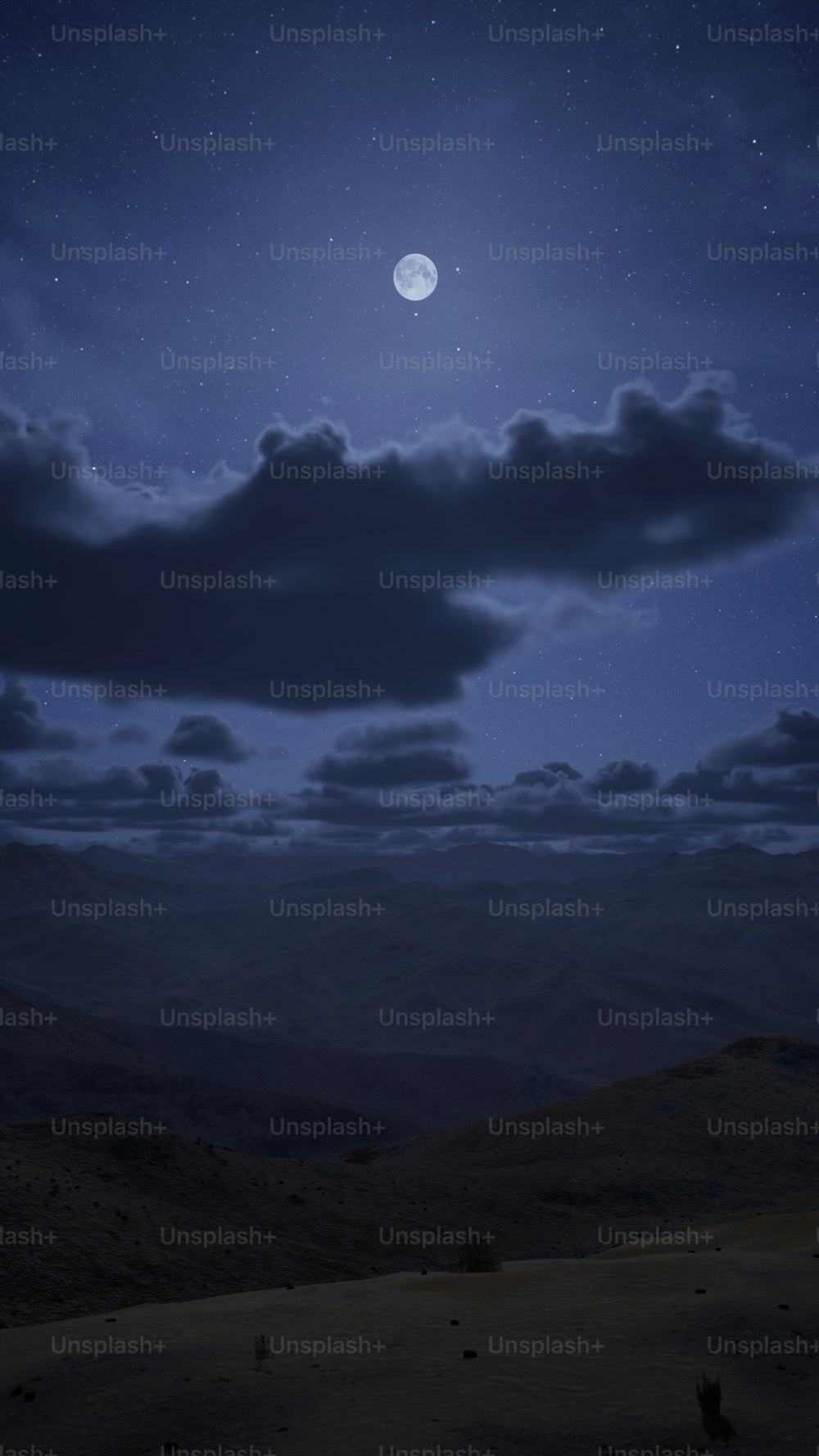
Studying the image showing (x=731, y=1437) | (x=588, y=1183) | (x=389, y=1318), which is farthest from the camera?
(x=588, y=1183)

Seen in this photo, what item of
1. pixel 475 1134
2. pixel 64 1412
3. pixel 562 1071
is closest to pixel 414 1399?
pixel 64 1412

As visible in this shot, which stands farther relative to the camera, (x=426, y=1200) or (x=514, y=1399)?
(x=426, y=1200)

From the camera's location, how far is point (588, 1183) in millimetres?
40688

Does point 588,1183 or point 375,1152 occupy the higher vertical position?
point 588,1183

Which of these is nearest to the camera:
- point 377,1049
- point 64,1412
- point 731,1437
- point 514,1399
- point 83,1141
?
point 731,1437

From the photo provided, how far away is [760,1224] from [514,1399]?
1852 centimetres

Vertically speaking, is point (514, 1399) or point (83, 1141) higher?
point (514, 1399)

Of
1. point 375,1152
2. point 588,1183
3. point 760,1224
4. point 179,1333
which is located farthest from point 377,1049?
point 179,1333

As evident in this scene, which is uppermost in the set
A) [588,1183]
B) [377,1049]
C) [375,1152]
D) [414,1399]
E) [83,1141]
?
[414,1399]

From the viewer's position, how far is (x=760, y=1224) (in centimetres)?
2664

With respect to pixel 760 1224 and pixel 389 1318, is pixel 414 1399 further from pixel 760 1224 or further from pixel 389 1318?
pixel 760 1224

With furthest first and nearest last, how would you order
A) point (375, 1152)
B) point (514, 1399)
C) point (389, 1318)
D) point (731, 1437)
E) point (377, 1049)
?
point (377, 1049)
point (375, 1152)
point (389, 1318)
point (514, 1399)
point (731, 1437)

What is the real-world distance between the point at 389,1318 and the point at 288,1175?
24.2m

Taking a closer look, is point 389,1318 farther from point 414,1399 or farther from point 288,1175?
point 288,1175
